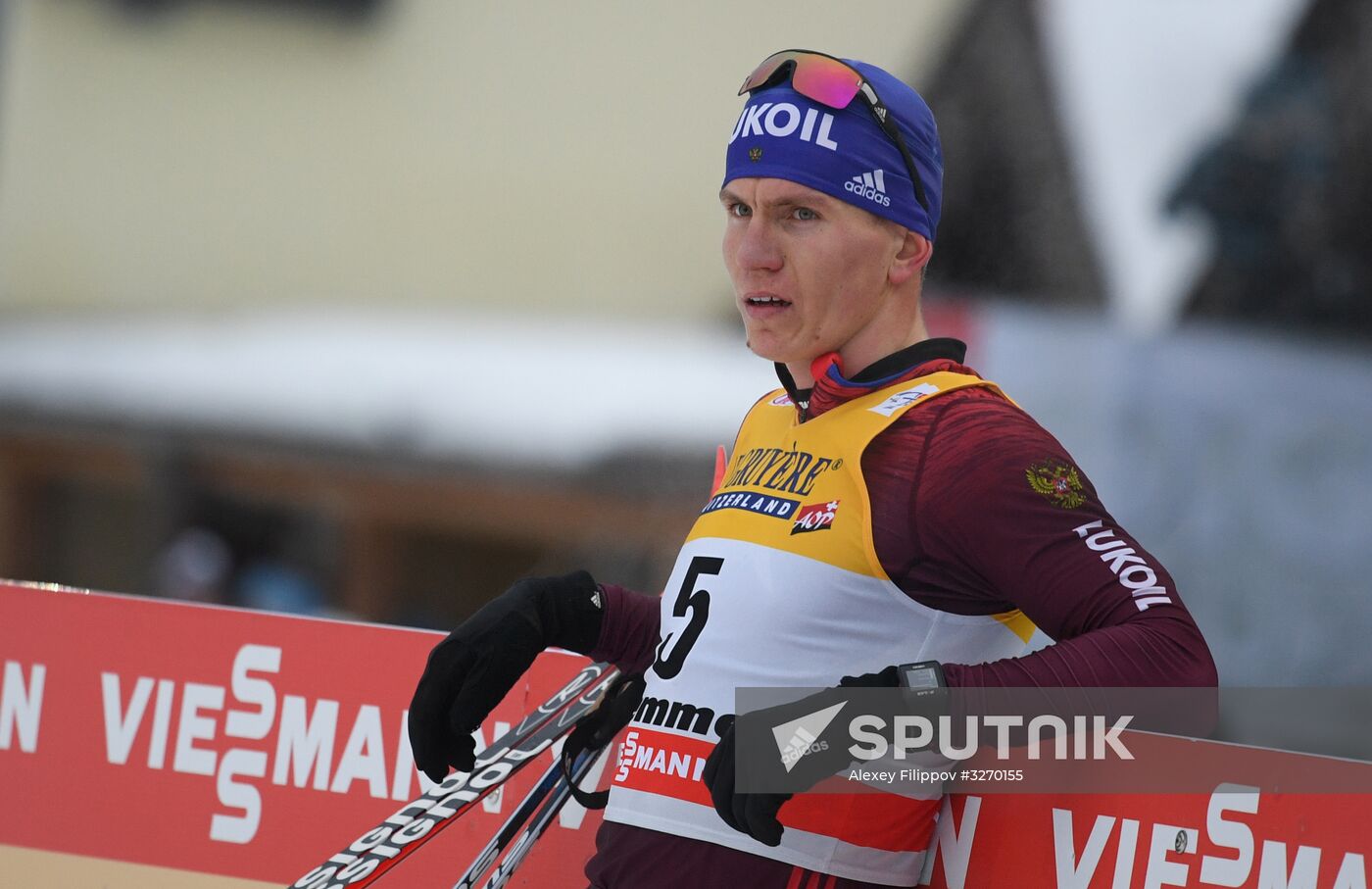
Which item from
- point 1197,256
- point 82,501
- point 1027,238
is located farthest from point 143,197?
point 1197,256

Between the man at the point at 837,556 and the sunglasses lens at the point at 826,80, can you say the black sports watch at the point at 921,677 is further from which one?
the sunglasses lens at the point at 826,80

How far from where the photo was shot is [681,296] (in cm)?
1023

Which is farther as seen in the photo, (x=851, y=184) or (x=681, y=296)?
(x=681, y=296)

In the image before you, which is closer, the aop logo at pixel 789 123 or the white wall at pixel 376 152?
the aop logo at pixel 789 123

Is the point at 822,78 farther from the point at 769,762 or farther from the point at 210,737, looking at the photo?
the point at 210,737

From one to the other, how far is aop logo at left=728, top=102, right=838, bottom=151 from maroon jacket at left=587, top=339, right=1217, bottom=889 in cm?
34

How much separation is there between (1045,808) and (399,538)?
8314mm

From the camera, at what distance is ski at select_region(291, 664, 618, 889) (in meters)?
2.45

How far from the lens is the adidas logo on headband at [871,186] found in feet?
7.06

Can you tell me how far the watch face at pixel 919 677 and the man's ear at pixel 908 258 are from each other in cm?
65

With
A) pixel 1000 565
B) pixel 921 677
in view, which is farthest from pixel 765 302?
pixel 921 677

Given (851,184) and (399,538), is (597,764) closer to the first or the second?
(851,184)

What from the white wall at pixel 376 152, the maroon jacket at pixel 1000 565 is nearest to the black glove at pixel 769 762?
the maroon jacket at pixel 1000 565

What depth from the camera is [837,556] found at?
1974 millimetres
